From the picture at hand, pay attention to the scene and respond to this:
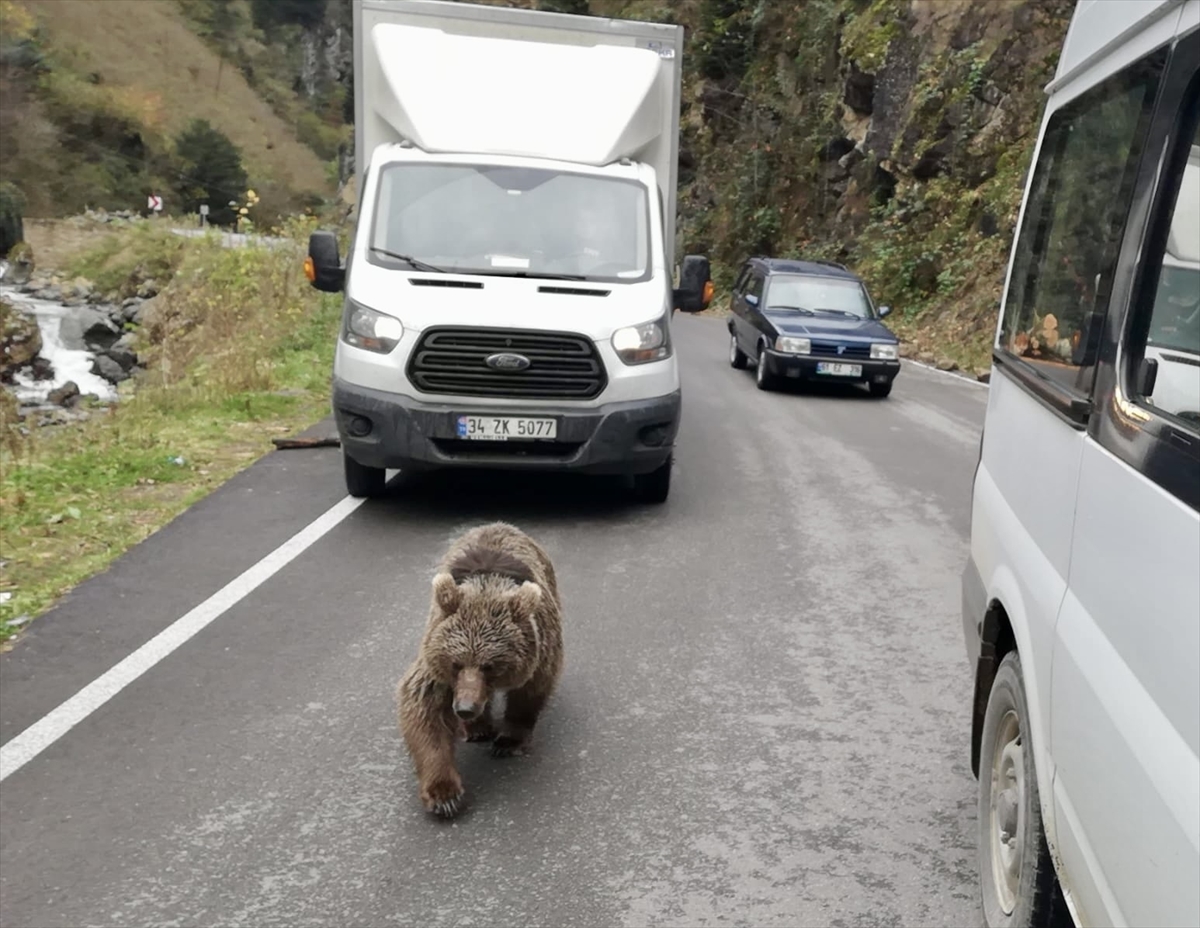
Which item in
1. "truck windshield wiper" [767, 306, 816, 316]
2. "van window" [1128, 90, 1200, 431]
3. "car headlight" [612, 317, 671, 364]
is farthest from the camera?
"truck windshield wiper" [767, 306, 816, 316]

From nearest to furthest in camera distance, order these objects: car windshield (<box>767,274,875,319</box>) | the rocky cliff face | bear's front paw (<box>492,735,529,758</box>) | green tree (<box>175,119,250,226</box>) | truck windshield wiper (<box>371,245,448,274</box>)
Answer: bear's front paw (<box>492,735,529,758</box>), truck windshield wiper (<box>371,245,448,274</box>), car windshield (<box>767,274,875,319</box>), the rocky cliff face, green tree (<box>175,119,250,226</box>)

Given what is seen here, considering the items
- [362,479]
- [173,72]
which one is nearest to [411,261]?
[362,479]

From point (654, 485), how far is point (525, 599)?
4352 mm

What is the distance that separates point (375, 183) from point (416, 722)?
17.4 feet

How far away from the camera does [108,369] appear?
2450 centimetres

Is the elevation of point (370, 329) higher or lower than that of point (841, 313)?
higher

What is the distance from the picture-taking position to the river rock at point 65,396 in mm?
18156

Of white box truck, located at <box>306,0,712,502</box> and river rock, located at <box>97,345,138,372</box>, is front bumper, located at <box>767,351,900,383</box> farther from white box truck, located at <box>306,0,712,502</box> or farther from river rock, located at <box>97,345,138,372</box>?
river rock, located at <box>97,345,138,372</box>

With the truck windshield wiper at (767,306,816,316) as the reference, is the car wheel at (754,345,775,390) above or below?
below

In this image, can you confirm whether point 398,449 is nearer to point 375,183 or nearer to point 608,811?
point 375,183

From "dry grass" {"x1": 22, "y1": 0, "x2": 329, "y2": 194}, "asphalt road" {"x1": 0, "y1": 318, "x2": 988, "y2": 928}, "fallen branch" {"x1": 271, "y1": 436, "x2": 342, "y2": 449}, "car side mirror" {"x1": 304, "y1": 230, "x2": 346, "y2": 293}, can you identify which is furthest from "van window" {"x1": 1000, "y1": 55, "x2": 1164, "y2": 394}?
"dry grass" {"x1": 22, "y1": 0, "x2": 329, "y2": 194}

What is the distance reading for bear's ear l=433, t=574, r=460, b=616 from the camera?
11.8ft

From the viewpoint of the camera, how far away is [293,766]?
4.02 metres

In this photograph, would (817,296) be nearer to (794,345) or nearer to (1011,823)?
(794,345)
